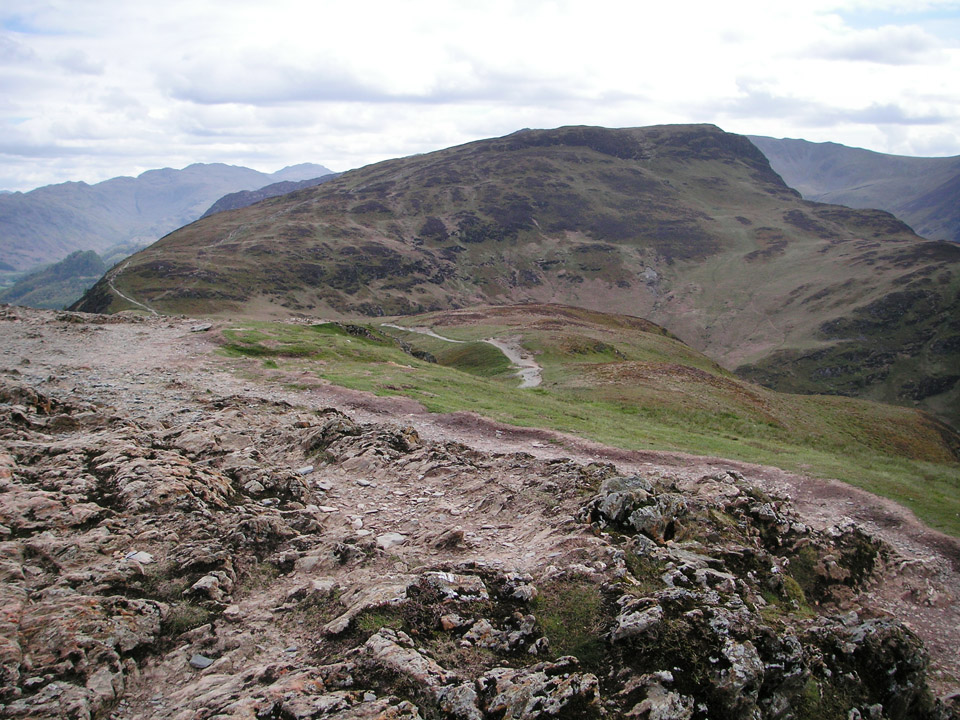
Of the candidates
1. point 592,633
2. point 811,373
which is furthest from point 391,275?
point 592,633

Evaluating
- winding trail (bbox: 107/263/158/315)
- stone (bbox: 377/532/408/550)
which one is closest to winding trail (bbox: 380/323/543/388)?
stone (bbox: 377/532/408/550)

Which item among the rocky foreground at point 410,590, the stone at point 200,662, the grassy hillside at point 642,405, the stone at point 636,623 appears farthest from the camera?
the grassy hillside at point 642,405

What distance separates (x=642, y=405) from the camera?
39.7 metres

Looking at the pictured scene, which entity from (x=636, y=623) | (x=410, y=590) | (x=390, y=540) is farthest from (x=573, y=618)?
(x=390, y=540)

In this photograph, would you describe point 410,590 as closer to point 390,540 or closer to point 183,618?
point 390,540

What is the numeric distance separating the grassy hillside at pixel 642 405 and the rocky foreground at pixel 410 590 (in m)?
9.48

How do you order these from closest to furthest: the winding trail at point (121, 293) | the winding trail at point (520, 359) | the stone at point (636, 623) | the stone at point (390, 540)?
the stone at point (636, 623) < the stone at point (390, 540) < the winding trail at point (520, 359) < the winding trail at point (121, 293)

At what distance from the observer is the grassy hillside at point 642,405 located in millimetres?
27088

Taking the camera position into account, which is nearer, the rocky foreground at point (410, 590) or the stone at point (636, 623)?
the rocky foreground at point (410, 590)

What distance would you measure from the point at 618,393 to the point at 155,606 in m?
36.1

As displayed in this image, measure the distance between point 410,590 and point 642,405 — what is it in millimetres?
31849

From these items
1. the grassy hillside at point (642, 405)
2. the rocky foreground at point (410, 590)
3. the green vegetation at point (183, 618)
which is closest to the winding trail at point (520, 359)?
the grassy hillside at point (642, 405)

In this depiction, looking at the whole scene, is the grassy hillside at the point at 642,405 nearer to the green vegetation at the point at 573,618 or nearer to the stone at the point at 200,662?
the green vegetation at the point at 573,618

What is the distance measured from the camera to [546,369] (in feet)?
Answer: 178
